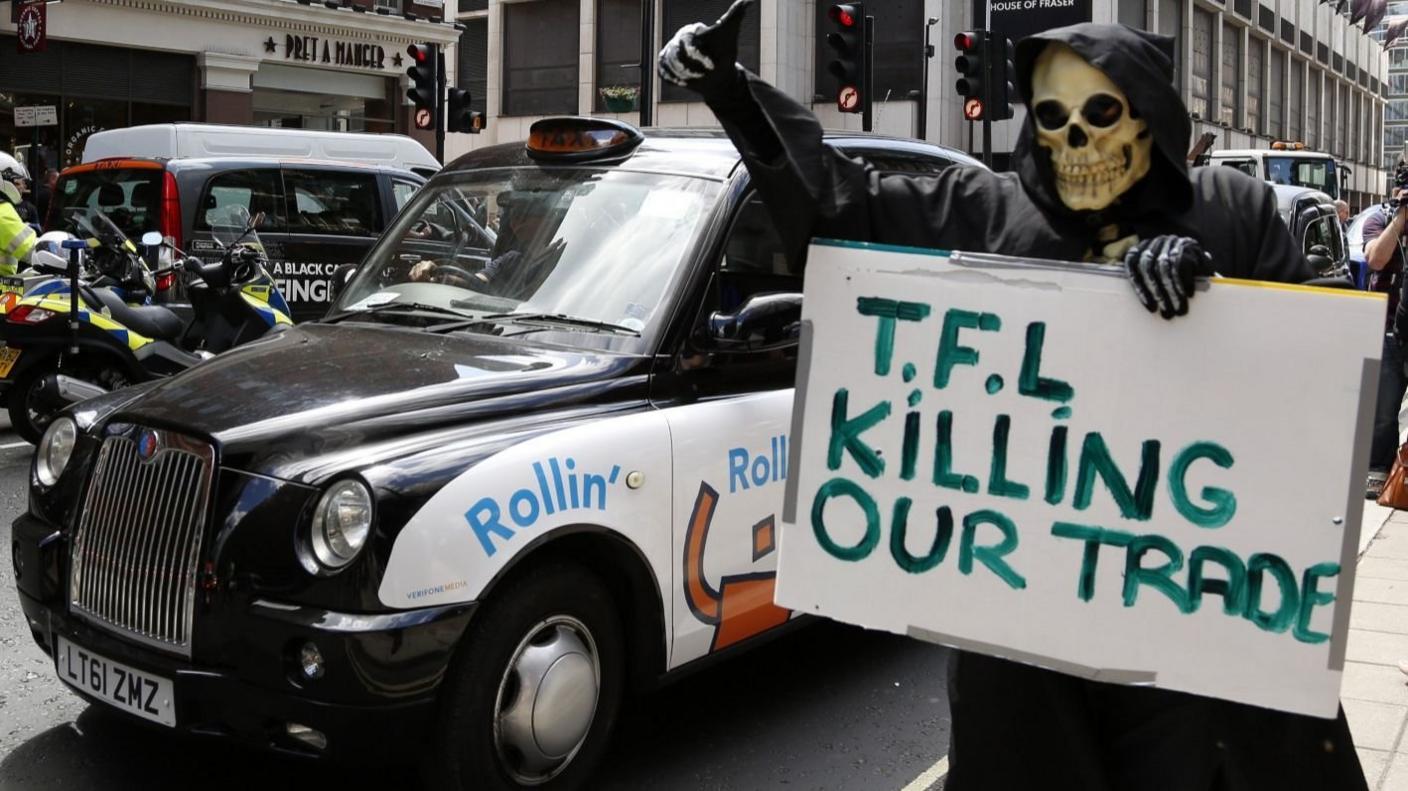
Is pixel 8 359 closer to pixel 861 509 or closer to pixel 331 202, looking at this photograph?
pixel 331 202

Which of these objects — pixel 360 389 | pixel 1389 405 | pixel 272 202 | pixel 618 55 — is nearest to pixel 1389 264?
pixel 1389 405

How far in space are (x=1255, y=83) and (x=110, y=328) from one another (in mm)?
55437

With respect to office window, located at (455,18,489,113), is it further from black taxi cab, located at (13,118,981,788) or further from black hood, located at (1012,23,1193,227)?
black hood, located at (1012,23,1193,227)

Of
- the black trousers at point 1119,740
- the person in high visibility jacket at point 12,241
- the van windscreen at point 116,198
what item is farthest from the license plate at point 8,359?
the black trousers at point 1119,740

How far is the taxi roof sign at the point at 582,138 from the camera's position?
4.67 metres

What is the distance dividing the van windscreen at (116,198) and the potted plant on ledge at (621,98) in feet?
105

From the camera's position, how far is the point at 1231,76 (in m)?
54.5

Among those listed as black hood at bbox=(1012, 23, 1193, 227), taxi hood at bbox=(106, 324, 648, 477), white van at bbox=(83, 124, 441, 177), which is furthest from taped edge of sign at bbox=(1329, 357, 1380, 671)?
white van at bbox=(83, 124, 441, 177)

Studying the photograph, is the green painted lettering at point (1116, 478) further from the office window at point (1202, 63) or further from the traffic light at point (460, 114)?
the office window at point (1202, 63)

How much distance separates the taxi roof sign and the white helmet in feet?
24.5

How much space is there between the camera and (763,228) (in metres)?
4.46

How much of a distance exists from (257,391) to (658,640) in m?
1.22

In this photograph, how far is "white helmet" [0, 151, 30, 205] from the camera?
11.0 meters

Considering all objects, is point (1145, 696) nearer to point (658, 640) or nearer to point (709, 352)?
point (658, 640)
